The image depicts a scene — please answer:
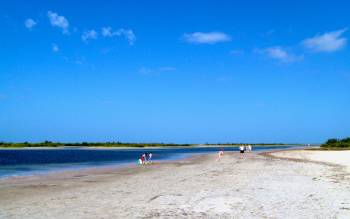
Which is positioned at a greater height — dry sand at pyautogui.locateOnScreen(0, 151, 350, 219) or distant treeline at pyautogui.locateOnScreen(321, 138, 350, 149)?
distant treeline at pyautogui.locateOnScreen(321, 138, 350, 149)

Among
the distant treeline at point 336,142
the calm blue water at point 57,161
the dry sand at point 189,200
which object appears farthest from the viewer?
the distant treeline at point 336,142

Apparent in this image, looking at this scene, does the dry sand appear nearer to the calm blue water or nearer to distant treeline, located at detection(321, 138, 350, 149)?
the calm blue water

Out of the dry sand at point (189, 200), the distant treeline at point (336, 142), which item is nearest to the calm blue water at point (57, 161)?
the dry sand at point (189, 200)

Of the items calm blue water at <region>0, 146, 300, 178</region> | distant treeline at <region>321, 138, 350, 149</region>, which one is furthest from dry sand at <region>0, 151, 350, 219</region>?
distant treeline at <region>321, 138, 350, 149</region>

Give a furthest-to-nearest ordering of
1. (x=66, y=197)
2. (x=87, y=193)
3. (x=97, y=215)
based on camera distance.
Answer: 1. (x=87, y=193)
2. (x=66, y=197)
3. (x=97, y=215)

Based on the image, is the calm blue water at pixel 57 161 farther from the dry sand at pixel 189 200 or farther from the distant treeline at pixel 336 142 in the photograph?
the distant treeline at pixel 336 142

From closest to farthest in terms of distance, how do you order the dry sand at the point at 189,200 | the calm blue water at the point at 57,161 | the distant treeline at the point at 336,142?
the dry sand at the point at 189,200 → the calm blue water at the point at 57,161 → the distant treeline at the point at 336,142

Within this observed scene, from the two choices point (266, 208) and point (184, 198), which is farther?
point (184, 198)

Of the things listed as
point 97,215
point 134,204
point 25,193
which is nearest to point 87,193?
point 25,193

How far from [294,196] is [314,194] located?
34.2 inches

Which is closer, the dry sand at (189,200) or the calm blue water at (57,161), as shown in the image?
the dry sand at (189,200)

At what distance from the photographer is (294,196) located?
15.3 m

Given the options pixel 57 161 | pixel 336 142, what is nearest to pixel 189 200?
pixel 57 161

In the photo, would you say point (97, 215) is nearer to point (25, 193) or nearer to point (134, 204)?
point (134, 204)
